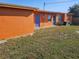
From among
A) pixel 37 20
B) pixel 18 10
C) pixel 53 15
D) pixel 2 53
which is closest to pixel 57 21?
pixel 53 15

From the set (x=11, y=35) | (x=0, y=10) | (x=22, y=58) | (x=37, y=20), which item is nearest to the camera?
(x=22, y=58)

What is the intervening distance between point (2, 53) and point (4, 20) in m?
4.13

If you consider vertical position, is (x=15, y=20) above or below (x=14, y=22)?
above

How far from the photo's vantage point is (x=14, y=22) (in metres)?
12.4

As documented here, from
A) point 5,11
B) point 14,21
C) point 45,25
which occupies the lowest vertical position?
point 45,25

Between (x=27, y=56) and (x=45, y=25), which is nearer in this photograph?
(x=27, y=56)

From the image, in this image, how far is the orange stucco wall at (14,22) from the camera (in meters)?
11.3

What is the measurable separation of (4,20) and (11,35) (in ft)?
4.59

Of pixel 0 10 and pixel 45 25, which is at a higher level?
pixel 0 10

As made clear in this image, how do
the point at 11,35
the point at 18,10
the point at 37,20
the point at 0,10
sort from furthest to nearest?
the point at 37,20
the point at 18,10
the point at 11,35
the point at 0,10

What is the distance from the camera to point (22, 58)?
7.05 metres

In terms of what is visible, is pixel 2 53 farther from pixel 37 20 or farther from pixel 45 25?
pixel 45 25

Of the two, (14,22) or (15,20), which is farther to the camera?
(15,20)

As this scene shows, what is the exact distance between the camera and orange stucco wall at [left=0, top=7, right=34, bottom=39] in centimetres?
1127
